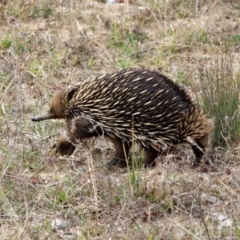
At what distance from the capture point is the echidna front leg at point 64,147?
6.05 m

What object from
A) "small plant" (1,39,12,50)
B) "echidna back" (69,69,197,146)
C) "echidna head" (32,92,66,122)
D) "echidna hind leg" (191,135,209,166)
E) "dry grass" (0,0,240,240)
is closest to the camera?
"dry grass" (0,0,240,240)

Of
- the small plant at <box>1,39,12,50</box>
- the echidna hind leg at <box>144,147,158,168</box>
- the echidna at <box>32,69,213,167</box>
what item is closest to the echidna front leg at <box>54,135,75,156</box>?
the echidna at <box>32,69,213,167</box>

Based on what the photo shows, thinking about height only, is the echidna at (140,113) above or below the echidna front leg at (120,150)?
above

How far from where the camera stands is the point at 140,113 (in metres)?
5.77

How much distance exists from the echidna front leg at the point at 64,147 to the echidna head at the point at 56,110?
0.57 ft

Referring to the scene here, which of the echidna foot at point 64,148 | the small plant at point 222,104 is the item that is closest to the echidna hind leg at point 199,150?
the small plant at point 222,104

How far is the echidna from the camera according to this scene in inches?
226

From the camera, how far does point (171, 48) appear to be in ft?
26.9

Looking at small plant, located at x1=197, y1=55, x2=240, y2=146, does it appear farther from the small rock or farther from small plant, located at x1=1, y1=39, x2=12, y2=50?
small plant, located at x1=1, y1=39, x2=12, y2=50

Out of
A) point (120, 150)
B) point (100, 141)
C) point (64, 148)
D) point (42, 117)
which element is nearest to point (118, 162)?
point (120, 150)

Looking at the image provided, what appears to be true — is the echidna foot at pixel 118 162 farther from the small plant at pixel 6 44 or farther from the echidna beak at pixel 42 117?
the small plant at pixel 6 44

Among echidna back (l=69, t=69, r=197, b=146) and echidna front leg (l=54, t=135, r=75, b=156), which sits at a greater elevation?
echidna back (l=69, t=69, r=197, b=146)

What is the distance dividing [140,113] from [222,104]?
2.41ft

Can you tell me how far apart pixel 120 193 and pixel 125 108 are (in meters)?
0.85
